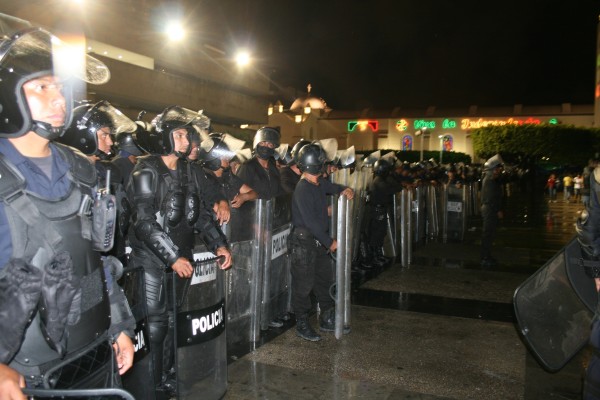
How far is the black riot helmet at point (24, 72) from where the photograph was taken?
2082 mm

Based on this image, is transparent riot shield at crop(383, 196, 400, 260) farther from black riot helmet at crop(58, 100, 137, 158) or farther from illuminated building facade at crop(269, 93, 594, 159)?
illuminated building facade at crop(269, 93, 594, 159)

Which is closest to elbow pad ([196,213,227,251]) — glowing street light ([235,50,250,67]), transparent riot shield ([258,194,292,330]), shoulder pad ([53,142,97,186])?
transparent riot shield ([258,194,292,330])

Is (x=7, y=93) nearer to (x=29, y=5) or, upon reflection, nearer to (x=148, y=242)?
(x=148, y=242)

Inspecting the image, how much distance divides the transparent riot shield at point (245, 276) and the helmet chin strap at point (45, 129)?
3.40 m

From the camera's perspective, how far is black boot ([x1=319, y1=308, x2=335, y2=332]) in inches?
242

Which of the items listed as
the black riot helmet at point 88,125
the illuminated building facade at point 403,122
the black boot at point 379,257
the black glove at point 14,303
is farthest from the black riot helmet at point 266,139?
the illuminated building facade at point 403,122

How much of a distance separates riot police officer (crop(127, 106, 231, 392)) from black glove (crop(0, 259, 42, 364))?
181 cm

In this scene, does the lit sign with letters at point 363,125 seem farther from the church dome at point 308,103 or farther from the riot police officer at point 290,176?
the riot police officer at point 290,176

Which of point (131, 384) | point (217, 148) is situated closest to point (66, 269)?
point (131, 384)

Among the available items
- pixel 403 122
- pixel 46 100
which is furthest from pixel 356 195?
pixel 403 122

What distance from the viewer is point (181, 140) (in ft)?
14.1

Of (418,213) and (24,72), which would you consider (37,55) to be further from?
A: (418,213)

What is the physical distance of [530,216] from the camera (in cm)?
2108

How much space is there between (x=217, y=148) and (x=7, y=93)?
16.7ft
